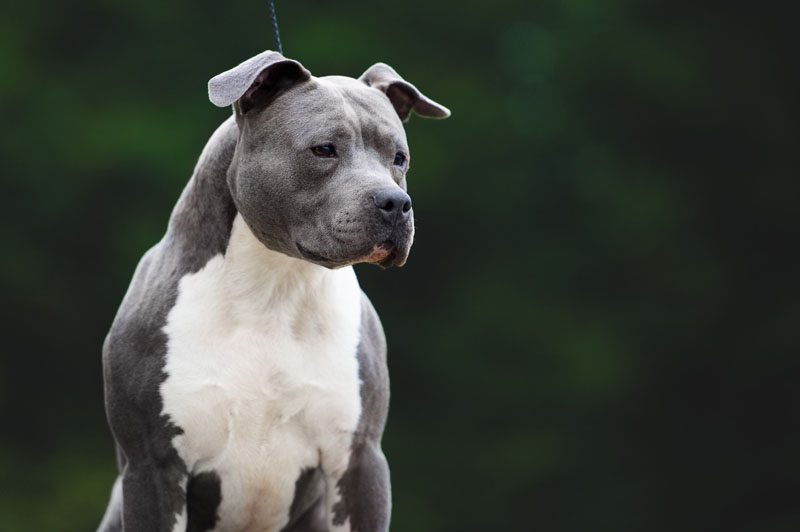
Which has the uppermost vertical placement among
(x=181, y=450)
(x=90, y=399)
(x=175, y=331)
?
(x=175, y=331)

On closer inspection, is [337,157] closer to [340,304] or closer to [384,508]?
[340,304]

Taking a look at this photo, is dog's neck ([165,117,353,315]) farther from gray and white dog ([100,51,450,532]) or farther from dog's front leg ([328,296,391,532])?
dog's front leg ([328,296,391,532])

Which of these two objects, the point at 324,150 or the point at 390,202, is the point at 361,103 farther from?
the point at 390,202

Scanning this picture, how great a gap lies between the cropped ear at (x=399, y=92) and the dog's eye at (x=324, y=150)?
523 millimetres

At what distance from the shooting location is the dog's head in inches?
155

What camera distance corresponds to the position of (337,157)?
404cm

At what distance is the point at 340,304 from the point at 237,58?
7107mm

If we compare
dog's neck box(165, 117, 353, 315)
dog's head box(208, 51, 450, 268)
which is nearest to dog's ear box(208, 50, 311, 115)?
dog's head box(208, 51, 450, 268)

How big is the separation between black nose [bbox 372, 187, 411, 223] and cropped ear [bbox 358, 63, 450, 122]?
2.24ft

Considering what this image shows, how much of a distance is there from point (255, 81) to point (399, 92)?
0.66m

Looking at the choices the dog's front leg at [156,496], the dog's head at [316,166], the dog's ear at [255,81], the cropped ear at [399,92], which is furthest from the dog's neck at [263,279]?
the cropped ear at [399,92]

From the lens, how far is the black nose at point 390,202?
153 inches

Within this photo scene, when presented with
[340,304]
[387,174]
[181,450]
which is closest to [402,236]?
[387,174]

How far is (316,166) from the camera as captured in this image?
4020 millimetres
